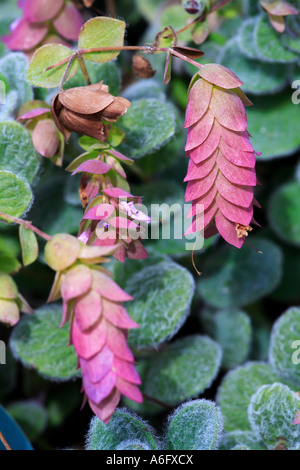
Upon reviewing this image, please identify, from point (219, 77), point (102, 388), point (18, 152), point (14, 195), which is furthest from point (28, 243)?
point (219, 77)

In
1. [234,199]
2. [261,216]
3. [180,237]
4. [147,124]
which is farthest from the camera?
[261,216]

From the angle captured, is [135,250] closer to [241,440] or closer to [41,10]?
[241,440]

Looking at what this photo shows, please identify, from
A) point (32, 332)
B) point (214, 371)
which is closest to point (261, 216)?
point (214, 371)

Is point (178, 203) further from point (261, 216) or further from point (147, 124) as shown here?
point (261, 216)

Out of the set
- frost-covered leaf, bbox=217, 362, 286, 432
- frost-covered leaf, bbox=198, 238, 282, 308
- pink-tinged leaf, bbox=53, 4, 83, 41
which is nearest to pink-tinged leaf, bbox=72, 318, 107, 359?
frost-covered leaf, bbox=217, 362, 286, 432

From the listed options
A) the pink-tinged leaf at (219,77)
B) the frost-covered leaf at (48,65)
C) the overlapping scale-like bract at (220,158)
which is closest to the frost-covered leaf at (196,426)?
the overlapping scale-like bract at (220,158)

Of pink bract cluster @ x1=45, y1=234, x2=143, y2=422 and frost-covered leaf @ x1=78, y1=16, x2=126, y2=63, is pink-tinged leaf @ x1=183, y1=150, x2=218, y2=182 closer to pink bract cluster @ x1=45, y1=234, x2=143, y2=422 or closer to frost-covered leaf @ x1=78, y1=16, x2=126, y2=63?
pink bract cluster @ x1=45, y1=234, x2=143, y2=422
